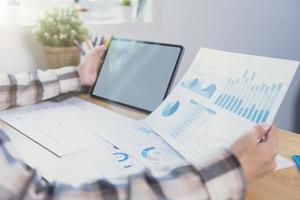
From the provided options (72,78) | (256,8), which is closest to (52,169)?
(72,78)

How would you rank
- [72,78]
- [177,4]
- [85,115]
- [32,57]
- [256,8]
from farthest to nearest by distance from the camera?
1. [256,8]
2. [177,4]
3. [32,57]
4. [72,78]
5. [85,115]

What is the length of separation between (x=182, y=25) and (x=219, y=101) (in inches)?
37.1

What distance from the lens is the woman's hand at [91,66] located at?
1.10 metres

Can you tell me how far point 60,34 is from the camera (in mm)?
1113

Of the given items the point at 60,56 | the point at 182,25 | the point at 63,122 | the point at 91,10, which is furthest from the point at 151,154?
the point at 182,25

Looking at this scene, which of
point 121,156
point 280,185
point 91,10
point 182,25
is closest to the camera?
point 280,185

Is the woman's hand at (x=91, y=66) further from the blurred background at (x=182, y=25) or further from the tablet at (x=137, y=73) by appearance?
the blurred background at (x=182, y=25)

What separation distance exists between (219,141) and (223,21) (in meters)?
1.26

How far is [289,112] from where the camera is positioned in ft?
7.38

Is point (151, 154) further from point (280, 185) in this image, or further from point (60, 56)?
point (60, 56)

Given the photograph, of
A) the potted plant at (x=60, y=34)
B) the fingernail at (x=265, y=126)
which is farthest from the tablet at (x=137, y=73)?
the fingernail at (x=265, y=126)

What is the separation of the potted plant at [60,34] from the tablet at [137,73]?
13cm

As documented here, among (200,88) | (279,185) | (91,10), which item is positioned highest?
(91,10)

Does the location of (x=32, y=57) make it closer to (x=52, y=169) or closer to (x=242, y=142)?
(x=52, y=169)
